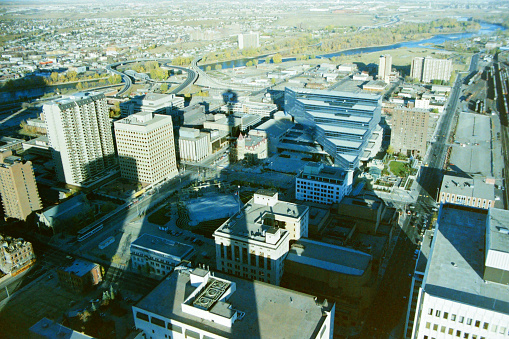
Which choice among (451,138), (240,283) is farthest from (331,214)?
(451,138)

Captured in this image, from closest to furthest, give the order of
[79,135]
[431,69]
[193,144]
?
1. [79,135]
2. [193,144]
3. [431,69]

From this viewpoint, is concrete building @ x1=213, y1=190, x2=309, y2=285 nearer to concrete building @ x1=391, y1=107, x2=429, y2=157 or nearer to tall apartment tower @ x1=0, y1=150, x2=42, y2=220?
tall apartment tower @ x1=0, y1=150, x2=42, y2=220

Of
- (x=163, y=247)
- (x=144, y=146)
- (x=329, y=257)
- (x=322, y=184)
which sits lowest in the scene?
(x=163, y=247)

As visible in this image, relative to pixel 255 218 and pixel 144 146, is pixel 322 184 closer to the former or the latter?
pixel 255 218

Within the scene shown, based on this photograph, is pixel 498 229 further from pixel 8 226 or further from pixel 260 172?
pixel 8 226

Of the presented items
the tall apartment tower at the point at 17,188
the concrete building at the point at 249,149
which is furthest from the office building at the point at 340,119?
the tall apartment tower at the point at 17,188

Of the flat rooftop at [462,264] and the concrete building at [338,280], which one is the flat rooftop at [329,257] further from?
the flat rooftop at [462,264]

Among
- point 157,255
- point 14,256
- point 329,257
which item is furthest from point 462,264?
point 14,256
